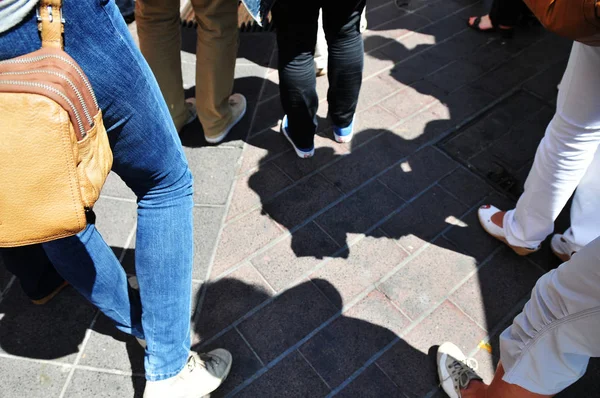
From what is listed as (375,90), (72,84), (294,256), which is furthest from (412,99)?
(72,84)

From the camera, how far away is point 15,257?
2.01m

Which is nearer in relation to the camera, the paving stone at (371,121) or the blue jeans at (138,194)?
the blue jeans at (138,194)

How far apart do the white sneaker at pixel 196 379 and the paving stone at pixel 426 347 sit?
66 centimetres

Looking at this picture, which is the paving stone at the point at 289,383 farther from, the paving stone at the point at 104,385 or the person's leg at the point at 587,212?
the person's leg at the point at 587,212

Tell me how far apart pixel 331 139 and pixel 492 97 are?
1202 mm

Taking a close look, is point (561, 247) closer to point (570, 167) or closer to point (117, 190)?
point (570, 167)

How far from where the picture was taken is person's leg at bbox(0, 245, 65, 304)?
6.61ft

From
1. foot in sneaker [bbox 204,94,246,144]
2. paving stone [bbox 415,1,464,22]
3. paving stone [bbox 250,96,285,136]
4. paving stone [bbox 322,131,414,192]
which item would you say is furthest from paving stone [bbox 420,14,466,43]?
foot in sneaker [bbox 204,94,246,144]

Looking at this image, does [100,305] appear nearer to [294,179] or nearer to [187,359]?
[187,359]

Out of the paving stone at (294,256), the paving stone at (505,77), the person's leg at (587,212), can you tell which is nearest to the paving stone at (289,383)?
the paving stone at (294,256)

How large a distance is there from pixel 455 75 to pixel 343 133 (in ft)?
3.72

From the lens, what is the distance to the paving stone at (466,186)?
276 cm

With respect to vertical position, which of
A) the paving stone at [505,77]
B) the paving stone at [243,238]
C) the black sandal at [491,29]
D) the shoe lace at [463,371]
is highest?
the black sandal at [491,29]

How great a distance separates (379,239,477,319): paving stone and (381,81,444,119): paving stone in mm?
1111
